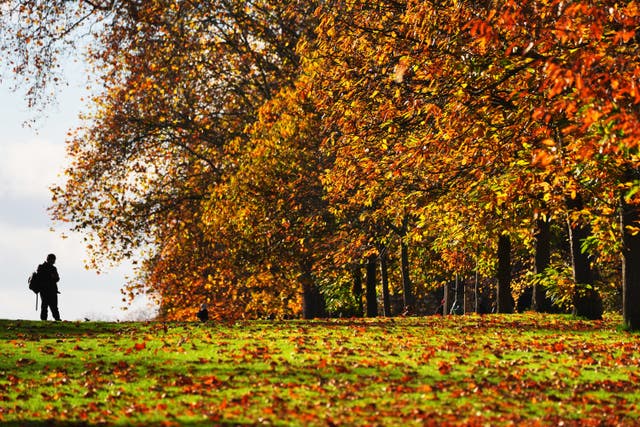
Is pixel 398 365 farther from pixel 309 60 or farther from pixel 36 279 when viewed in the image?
pixel 36 279

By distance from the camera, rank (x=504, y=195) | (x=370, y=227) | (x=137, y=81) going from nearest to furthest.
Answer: (x=504, y=195)
(x=370, y=227)
(x=137, y=81)

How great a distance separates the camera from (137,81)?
3222 cm

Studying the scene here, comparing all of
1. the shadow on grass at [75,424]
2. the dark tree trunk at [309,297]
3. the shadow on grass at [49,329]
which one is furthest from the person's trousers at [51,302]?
the shadow on grass at [75,424]

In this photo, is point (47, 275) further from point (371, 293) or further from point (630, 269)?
point (630, 269)

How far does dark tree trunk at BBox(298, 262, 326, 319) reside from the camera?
3142 centimetres

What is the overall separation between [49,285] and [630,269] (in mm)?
16303

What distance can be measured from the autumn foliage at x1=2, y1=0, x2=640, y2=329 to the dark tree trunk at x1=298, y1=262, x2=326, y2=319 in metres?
0.09

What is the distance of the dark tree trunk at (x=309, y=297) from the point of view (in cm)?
3142

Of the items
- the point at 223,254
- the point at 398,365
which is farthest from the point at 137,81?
the point at 398,365

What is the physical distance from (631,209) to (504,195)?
14.5 feet

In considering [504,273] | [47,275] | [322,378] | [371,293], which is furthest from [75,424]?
[371,293]

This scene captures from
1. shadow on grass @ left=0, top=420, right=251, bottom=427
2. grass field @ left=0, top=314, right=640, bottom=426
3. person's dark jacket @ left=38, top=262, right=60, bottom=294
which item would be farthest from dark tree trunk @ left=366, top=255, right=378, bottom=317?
shadow on grass @ left=0, top=420, right=251, bottom=427

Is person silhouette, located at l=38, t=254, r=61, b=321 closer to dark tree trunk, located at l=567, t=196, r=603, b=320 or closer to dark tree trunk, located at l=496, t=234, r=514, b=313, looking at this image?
dark tree trunk, located at l=567, t=196, r=603, b=320

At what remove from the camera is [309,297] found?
33250 mm
